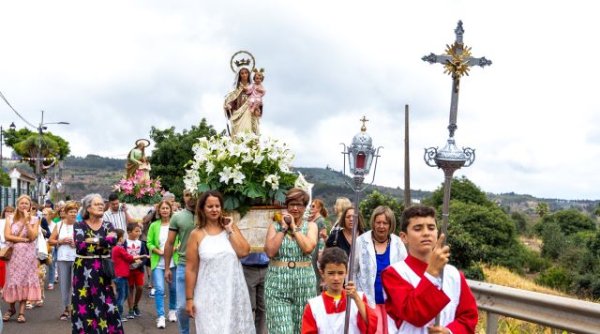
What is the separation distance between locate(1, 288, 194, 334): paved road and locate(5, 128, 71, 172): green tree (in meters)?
59.3

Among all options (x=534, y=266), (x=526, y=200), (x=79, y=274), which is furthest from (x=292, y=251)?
(x=526, y=200)

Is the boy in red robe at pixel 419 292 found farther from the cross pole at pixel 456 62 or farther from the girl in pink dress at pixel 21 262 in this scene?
the girl in pink dress at pixel 21 262

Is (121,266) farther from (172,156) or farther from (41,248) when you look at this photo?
(172,156)

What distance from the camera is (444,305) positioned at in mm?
4430

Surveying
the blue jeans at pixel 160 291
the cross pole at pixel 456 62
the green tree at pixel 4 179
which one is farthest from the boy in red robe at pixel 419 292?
the green tree at pixel 4 179

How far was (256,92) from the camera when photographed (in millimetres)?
10641

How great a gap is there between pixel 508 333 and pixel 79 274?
15.8ft

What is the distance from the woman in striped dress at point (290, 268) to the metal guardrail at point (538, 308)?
1.63m

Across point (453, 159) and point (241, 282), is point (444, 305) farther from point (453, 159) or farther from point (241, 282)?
point (241, 282)

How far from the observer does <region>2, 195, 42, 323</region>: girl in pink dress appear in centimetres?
1237

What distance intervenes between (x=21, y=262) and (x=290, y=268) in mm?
6510

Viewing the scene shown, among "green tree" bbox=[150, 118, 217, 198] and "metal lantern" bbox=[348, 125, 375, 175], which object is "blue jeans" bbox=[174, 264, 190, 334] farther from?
"green tree" bbox=[150, 118, 217, 198]

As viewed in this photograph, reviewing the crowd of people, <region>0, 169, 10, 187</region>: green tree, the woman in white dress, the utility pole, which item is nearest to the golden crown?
the crowd of people

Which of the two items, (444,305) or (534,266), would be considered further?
(534,266)
